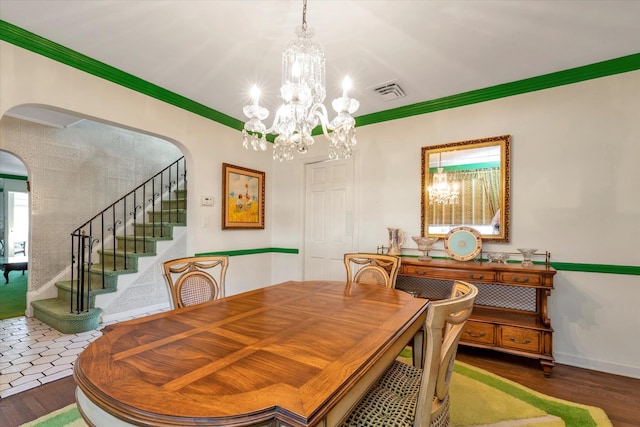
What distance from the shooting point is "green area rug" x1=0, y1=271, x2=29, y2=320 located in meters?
3.80

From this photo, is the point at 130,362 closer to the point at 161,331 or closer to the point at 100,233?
the point at 161,331

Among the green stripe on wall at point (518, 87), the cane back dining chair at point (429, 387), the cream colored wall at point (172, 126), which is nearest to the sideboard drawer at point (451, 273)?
the cane back dining chair at point (429, 387)

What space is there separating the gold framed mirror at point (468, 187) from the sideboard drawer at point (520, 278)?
0.44 m

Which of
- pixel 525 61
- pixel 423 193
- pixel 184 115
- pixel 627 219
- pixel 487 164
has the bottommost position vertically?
pixel 627 219

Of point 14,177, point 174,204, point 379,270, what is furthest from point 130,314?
point 14,177

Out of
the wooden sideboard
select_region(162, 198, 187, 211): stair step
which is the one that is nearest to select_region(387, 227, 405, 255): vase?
the wooden sideboard

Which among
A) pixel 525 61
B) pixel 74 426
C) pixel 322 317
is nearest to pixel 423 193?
pixel 525 61

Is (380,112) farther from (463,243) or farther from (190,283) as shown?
(190,283)

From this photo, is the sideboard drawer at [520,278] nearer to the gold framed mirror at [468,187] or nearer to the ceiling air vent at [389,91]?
the gold framed mirror at [468,187]

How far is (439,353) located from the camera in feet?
3.18

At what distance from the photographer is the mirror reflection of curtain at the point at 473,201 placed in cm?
280

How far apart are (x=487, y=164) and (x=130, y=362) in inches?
124

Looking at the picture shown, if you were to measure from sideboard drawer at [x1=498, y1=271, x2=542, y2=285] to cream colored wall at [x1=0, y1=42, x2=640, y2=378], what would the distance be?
0.41m

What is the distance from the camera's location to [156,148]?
4941 millimetres
